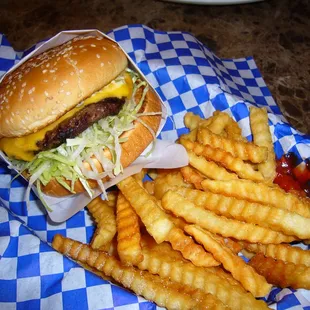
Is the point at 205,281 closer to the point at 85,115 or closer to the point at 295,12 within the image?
the point at 85,115

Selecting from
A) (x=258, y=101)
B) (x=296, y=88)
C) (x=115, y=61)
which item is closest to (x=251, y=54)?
(x=296, y=88)

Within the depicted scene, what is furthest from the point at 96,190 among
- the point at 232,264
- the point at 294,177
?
the point at 294,177

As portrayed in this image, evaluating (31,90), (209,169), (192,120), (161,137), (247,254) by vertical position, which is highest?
(31,90)

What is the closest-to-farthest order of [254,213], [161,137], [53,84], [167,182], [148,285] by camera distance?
[148,285] < [254,213] < [53,84] < [167,182] < [161,137]

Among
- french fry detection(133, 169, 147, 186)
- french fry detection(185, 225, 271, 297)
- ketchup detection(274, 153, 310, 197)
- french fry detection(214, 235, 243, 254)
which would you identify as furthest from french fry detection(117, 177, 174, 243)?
ketchup detection(274, 153, 310, 197)

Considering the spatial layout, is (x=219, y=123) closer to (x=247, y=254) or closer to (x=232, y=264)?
(x=247, y=254)

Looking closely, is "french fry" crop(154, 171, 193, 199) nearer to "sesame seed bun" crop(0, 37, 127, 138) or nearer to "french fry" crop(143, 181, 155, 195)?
"french fry" crop(143, 181, 155, 195)
